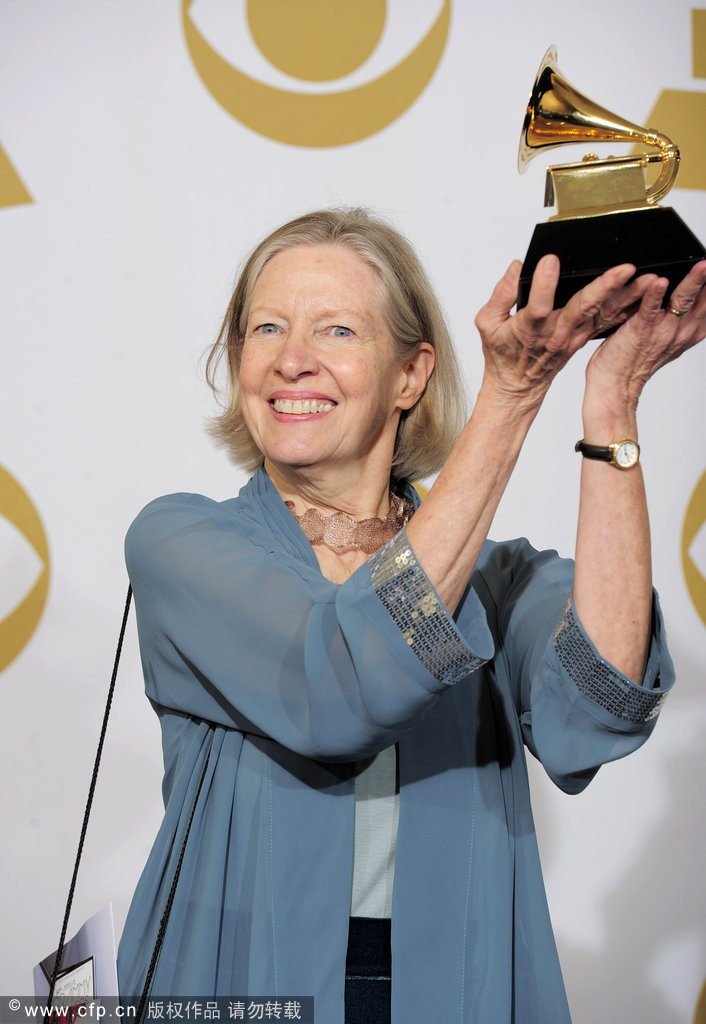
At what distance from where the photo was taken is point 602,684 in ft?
3.84

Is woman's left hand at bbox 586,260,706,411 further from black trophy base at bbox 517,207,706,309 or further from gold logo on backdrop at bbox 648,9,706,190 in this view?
gold logo on backdrop at bbox 648,9,706,190

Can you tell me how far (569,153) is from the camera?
2.56 m

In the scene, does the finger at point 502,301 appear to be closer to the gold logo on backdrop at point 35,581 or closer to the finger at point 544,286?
the finger at point 544,286

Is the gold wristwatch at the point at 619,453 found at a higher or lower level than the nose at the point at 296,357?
lower

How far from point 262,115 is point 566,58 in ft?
2.52

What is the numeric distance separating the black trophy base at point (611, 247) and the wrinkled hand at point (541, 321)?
11mm

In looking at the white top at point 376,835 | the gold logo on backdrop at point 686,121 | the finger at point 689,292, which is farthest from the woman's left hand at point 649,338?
the gold logo on backdrop at point 686,121

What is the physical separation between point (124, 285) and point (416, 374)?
114 cm

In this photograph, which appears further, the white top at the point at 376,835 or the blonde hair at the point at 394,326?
the blonde hair at the point at 394,326

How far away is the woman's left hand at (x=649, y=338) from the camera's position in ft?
3.42

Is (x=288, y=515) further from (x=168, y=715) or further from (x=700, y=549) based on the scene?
(x=700, y=549)

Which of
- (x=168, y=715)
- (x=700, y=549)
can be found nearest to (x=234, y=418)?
(x=168, y=715)

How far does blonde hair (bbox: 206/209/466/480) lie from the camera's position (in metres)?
1.55

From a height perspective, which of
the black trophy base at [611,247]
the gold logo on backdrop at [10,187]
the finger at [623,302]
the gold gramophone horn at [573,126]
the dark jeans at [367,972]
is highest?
the gold logo on backdrop at [10,187]
